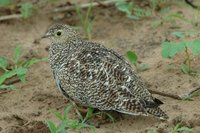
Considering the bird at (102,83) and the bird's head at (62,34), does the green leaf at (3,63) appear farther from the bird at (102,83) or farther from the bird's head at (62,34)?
the bird at (102,83)

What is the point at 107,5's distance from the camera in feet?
29.0

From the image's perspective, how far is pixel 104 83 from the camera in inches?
237

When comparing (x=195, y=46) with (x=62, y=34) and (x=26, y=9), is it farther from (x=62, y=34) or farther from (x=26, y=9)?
(x=26, y=9)

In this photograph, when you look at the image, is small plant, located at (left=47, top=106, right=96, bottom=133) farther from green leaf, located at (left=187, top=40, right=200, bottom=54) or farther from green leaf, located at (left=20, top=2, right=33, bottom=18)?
green leaf, located at (left=20, top=2, right=33, bottom=18)

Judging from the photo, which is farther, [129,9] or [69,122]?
[129,9]

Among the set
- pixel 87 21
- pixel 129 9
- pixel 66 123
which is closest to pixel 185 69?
pixel 129 9

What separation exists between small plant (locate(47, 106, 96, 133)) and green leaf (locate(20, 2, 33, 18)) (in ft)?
8.97

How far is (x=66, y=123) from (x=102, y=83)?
55 centimetres

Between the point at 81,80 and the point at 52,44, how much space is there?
90 centimetres

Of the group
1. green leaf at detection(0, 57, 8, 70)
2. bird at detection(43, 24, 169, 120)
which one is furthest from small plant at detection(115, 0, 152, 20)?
green leaf at detection(0, 57, 8, 70)

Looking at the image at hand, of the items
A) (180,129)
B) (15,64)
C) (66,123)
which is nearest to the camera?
(180,129)

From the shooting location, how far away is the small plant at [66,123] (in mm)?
5629

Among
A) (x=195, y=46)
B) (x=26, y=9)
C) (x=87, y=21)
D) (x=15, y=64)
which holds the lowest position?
(x=15, y=64)

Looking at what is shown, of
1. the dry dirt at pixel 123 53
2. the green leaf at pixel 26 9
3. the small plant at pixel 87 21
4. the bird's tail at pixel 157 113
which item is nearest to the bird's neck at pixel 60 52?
the dry dirt at pixel 123 53
